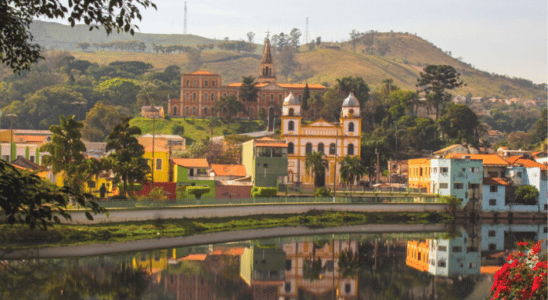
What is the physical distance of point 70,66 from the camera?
586 feet

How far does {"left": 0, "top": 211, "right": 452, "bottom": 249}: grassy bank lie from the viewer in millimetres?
41125

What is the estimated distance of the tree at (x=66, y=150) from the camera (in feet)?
170

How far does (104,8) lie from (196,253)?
29.9m

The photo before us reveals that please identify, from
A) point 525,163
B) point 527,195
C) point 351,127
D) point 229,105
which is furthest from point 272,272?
point 229,105

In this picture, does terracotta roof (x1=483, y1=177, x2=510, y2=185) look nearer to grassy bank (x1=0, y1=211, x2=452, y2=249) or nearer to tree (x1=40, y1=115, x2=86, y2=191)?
grassy bank (x1=0, y1=211, x2=452, y2=249)

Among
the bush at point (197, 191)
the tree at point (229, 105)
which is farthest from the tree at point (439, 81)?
the bush at point (197, 191)

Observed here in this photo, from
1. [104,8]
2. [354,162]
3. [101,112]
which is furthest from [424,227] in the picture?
[101,112]

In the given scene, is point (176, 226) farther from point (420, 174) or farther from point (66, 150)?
point (420, 174)

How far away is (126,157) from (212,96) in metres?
68.3

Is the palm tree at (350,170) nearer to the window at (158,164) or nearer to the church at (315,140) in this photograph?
the church at (315,140)

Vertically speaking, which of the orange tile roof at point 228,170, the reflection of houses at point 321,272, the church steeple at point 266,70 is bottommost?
the reflection of houses at point 321,272

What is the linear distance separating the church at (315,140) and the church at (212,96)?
1409 inches

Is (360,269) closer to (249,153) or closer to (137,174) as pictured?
(137,174)

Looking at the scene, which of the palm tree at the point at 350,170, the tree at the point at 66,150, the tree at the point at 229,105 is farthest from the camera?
the tree at the point at 229,105
